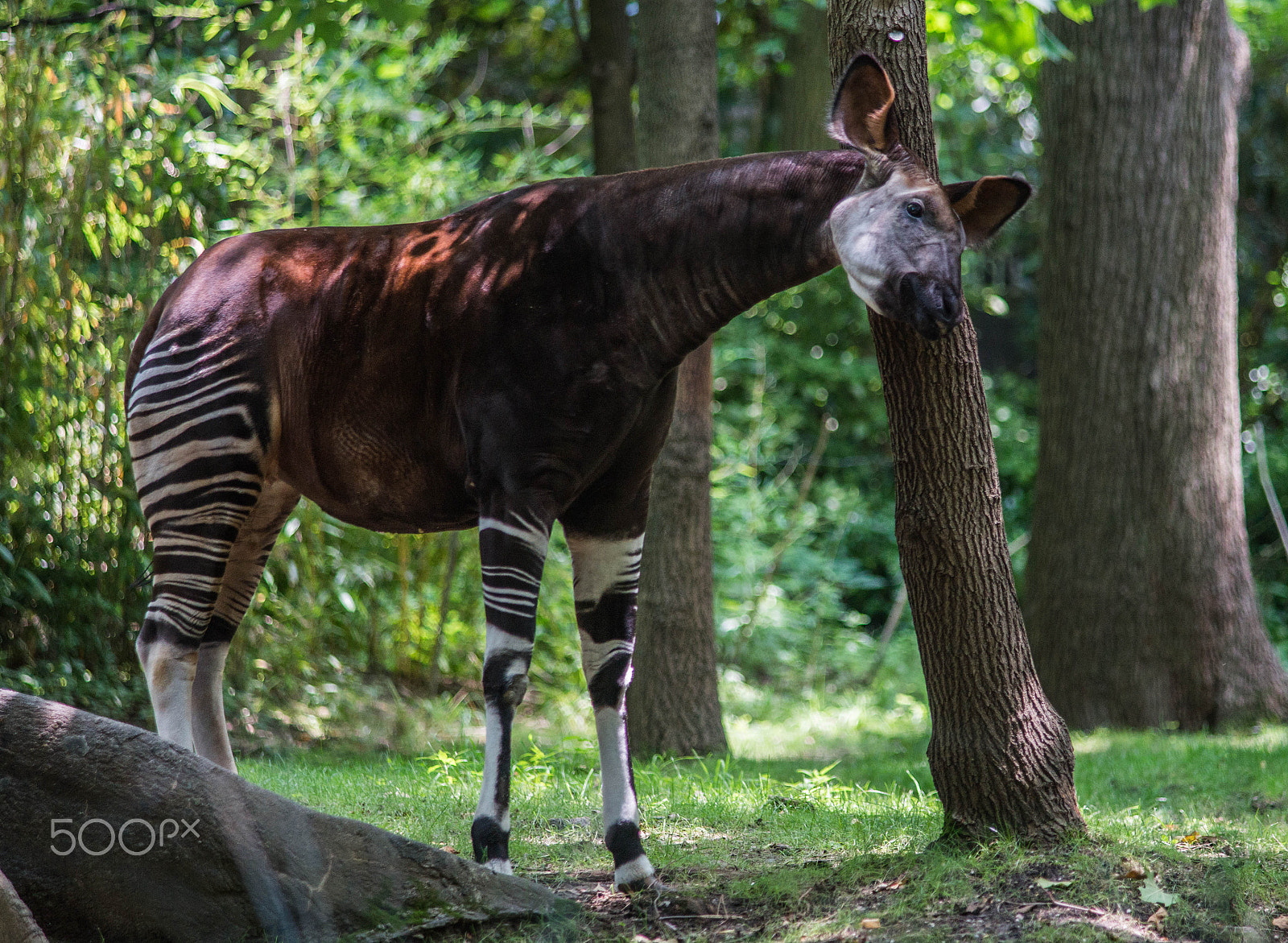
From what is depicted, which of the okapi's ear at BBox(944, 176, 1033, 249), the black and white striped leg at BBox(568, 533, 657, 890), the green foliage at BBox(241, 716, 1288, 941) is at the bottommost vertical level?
the green foliage at BBox(241, 716, 1288, 941)

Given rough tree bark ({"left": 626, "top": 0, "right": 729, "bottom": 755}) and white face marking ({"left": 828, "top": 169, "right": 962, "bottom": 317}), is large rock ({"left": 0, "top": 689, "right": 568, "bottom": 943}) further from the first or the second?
rough tree bark ({"left": 626, "top": 0, "right": 729, "bottom": 755})

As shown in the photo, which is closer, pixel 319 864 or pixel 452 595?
pixel 319 864

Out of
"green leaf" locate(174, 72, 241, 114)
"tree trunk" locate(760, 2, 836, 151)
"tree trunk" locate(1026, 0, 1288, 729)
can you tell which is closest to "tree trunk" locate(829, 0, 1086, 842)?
"tree trunk" locate(1026, 0, 1288, 729)

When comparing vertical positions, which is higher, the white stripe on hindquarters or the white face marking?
the white face marking

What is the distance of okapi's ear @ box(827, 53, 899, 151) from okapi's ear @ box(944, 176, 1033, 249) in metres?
0.21

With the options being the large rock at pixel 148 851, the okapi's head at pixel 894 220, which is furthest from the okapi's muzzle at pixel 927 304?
the large rock at pixel 148 851

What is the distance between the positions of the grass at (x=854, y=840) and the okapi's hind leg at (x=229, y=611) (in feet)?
1.74

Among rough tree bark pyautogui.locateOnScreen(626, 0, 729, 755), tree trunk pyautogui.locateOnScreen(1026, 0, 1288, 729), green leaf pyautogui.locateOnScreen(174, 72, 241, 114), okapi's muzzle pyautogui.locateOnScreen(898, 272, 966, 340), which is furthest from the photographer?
tree trunk pyautogui.locateOnScreen(1026, 0, 1288, 729)

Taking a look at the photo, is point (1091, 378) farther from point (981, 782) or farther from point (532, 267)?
point (532, 267)

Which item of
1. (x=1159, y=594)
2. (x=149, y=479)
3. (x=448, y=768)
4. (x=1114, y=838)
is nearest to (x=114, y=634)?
(x=448, y=768)

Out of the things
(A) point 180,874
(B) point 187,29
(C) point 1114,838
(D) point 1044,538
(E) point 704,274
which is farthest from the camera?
(B) point 187,29

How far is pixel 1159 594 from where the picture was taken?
600 cm

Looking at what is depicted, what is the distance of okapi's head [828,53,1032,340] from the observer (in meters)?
2.65

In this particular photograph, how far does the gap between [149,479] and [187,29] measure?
5.44 metres
